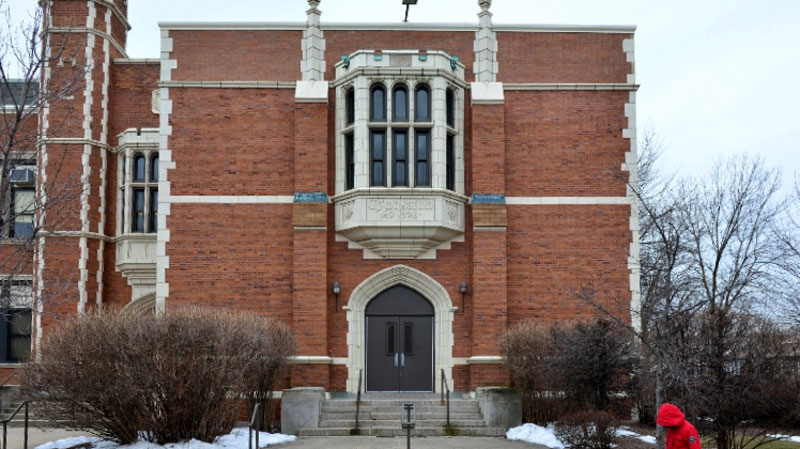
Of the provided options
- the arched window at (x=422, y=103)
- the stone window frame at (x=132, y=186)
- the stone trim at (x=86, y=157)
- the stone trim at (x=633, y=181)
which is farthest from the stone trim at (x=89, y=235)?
the stone trim at (x=633, y=181)

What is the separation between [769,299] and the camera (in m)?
26.0

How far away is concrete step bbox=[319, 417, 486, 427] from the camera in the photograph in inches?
720

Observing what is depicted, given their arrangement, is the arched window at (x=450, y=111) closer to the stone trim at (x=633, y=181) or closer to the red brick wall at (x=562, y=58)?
the red brick wall at (x=562, y=58)

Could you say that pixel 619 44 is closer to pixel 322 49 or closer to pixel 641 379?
pixel 322 49

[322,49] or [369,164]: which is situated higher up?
[322,49]

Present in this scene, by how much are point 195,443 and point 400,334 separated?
7.56 meters

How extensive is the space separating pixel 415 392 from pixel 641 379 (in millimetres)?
6030

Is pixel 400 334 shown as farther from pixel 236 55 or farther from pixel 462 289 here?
pixel 236 55

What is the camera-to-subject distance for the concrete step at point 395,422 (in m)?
18.3

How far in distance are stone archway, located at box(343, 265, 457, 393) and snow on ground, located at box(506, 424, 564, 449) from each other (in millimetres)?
3068

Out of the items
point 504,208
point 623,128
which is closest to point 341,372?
point 504,208

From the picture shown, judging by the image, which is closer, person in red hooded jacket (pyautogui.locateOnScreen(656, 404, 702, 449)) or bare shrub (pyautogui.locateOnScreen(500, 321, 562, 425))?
person in red hooded jacket (pyautogui.locateOnScreen(656, 404, 702, 449))

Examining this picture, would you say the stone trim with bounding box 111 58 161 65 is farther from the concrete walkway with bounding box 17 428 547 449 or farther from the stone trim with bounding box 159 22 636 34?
the concrete walkway with bounding box 17 428 547 449

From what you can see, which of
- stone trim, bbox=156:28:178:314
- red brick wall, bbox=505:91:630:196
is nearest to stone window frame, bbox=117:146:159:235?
stone trim, bbox=156:28:178:314
